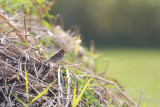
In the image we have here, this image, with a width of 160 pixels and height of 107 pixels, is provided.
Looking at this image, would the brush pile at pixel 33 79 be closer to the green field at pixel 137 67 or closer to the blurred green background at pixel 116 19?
the green field at pixel 137 67

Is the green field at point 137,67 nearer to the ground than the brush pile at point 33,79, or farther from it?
nearer to the ground

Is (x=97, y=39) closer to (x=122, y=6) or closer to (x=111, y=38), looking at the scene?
(x=111, y=38)

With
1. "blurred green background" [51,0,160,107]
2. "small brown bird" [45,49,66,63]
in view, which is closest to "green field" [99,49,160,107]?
"blurred green background" [51,0,160,107]

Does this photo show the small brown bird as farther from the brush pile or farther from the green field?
the green field

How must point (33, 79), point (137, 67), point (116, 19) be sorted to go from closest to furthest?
point (33, 79) → point (137, 67) → point (116, 19)

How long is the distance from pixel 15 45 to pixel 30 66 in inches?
3.8

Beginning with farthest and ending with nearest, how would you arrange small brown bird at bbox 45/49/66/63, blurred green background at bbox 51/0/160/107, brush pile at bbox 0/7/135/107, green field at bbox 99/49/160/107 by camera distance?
blurred green background at bbox 51/0/160/107 < green field at bbox 99/49/160/107 < small brown bird at bbox 45/49/66/63 < brush pile at bbox 0/7/135/107

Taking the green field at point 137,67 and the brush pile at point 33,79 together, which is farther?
the green field at point 137,67

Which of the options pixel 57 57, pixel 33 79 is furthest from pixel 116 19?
pixel 33 79

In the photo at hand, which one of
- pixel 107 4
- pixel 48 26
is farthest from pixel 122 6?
pixel 48 26

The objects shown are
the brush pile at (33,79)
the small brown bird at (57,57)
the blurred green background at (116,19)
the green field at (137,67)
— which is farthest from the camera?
the blurred green background at (116,19)

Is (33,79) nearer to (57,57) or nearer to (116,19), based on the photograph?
(57,57)

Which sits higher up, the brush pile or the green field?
the brush pile

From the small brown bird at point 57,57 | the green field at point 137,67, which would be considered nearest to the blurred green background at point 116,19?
the green field at point 137,67
